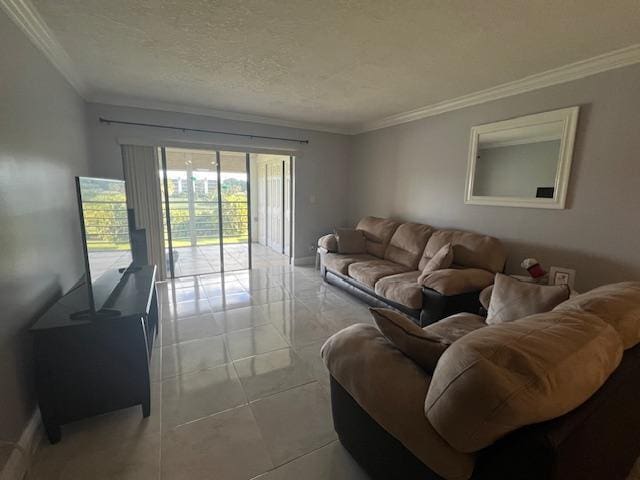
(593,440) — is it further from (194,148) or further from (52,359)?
(194,148)

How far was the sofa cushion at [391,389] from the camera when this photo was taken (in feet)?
3.13

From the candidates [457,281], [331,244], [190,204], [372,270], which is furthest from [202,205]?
[457,281]

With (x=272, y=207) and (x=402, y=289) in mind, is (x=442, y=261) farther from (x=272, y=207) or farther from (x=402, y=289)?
(x=272, y=207)

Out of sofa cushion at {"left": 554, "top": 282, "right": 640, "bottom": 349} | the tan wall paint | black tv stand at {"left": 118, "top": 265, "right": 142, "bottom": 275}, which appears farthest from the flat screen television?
the tan wall paint

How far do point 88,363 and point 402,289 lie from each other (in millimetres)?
2529

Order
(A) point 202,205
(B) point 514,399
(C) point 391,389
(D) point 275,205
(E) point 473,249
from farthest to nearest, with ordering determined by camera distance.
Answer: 1. (D) point 275,205
2. (A) point 202,205
3. (E) point 473,249
4. (C) point 391,389
5. (B) point 514,399

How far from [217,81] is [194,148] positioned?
4.67 ft

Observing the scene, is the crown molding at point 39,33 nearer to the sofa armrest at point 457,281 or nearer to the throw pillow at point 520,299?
the throw pillow at point 520,299

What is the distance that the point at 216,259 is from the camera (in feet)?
18.5

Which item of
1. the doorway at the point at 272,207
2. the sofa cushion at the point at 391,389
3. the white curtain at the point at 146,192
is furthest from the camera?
the doorway at the point at 272,207

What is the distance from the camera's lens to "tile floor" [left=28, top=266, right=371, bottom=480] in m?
1.48

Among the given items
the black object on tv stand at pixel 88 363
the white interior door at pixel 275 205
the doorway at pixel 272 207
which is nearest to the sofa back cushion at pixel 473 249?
the doorway at pixel 272 207

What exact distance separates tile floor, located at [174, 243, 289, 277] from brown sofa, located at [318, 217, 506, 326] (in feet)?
5.40

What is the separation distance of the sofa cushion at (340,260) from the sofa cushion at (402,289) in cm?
68
